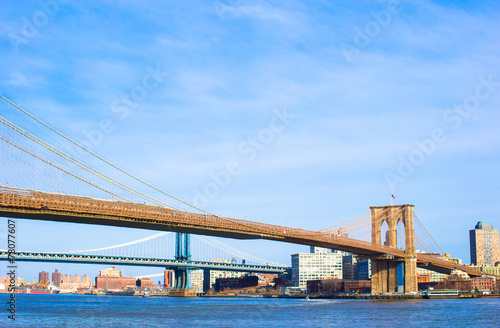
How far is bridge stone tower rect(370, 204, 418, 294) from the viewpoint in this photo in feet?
218

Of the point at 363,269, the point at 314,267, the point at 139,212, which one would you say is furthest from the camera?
the point at 363,269

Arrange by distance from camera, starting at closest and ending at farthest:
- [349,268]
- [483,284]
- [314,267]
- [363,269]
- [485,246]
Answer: [483,284] → [314,267] → [363,269] → [349,268] → [485,246]

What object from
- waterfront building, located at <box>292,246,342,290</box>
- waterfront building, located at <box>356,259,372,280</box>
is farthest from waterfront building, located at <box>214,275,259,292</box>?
waterfront building, located at <box>356,259,372,280</box>

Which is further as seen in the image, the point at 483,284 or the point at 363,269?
the point at 363,269

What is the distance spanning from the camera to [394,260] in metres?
67.5

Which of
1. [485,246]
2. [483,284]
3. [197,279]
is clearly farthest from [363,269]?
[485,246]

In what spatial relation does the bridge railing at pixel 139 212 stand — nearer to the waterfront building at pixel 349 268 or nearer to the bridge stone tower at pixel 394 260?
the bridge stone tower at pixel 394 260

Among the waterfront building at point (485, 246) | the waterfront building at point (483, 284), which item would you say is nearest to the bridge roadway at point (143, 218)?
the waterfront building at point (483, 284)

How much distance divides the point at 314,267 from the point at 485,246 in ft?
265

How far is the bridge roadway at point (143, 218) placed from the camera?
3469 cm

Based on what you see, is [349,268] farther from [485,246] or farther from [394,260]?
[394,260]

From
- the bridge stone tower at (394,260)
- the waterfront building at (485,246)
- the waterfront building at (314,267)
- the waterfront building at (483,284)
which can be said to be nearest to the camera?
the bridge stone tower at (394,260)

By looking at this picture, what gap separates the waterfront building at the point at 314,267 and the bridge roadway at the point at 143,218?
8162cm

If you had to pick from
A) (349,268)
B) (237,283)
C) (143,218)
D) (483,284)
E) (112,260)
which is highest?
(143,218)
